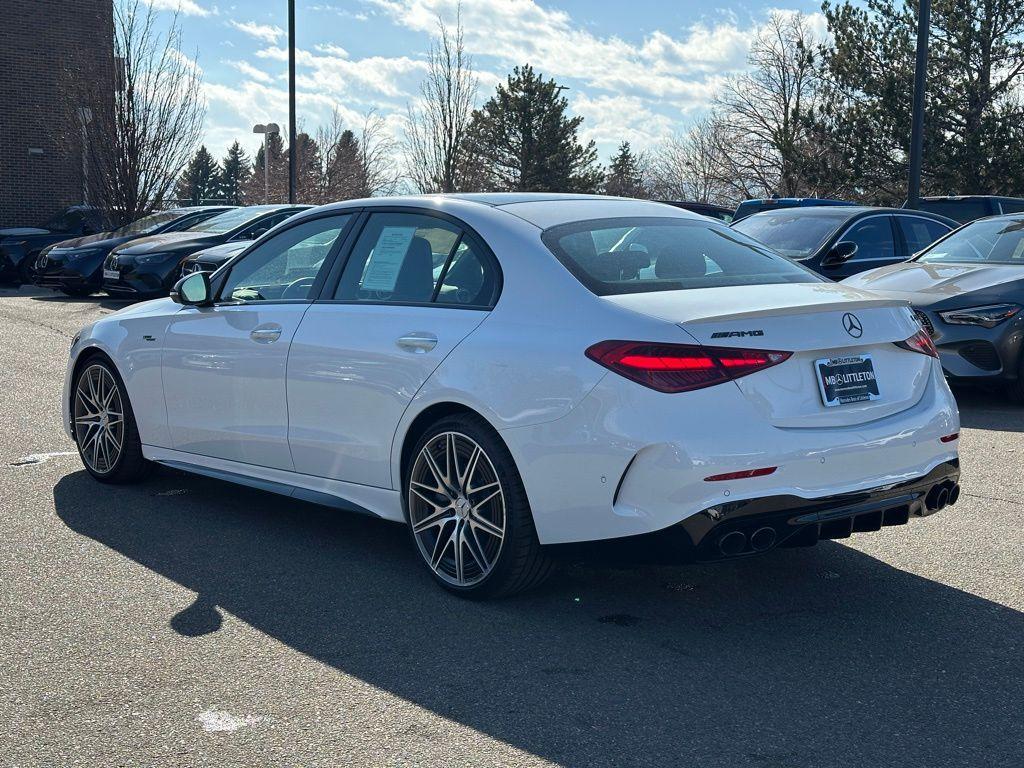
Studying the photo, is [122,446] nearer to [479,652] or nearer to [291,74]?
[479,652]

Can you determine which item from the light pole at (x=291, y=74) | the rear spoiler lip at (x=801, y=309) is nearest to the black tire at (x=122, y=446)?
the rear spoiler lip at (x=801, y=309)

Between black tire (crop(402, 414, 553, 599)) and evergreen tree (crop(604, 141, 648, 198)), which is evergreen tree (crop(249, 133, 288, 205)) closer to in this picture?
evergreen tree (crop(604, 141, 648, 198))

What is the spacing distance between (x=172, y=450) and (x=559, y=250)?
262cm

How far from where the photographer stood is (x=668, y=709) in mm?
3553

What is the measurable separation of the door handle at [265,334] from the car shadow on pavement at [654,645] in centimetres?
93

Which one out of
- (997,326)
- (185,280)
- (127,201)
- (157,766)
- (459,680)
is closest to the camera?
(157,766)

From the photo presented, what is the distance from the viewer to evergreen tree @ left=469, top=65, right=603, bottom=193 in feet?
168

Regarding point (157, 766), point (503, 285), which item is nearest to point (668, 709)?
point (157, 766)

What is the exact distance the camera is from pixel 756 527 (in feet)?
13.1

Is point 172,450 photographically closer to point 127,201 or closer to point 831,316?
point 831,316

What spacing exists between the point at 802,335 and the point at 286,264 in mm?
2726

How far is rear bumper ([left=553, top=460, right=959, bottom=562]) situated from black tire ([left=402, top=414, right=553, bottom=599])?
14 centimetres

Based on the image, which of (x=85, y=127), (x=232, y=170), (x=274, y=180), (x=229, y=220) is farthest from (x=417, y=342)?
(x=232, y=170)

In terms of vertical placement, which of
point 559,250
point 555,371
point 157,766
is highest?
point 559,250
